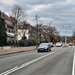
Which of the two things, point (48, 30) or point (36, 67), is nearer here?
point (36, 67)

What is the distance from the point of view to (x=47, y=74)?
38.0 feet

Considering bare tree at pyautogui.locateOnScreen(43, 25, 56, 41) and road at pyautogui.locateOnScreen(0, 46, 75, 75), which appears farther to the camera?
bare tree at pyautogui.locateOnScreen(43, 25, 56, 41)

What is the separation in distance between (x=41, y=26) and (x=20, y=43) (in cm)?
3771

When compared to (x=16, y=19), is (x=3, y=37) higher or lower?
lower

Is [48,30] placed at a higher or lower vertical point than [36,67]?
higher

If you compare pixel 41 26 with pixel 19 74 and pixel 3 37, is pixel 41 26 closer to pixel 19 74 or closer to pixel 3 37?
pixel 3 37

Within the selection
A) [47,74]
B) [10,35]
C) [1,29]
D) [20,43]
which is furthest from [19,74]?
[10,35]

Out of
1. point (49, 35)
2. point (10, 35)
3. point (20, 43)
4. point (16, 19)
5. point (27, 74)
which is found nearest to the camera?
point (27, 74)

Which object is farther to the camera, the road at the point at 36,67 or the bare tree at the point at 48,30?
the bare tree at the point at 48,30

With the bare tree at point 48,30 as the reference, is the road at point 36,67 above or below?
below

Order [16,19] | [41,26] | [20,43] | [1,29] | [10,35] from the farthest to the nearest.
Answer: [41,26] < [10,35] < [16,19] < [20,43] < [1,29]

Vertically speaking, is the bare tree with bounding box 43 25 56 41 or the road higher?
the bare tree with bounding box 43 25 56 41

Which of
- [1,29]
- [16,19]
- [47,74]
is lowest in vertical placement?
[47,74]

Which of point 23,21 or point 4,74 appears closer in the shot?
point 4,74
